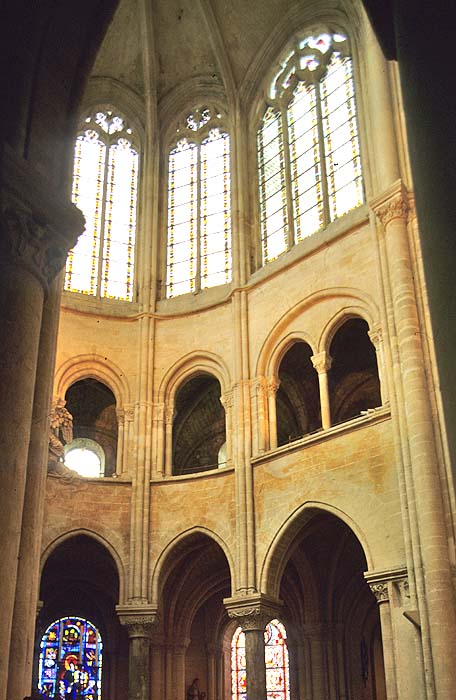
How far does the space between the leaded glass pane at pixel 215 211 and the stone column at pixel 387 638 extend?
8.21m

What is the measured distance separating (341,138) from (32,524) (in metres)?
12.4

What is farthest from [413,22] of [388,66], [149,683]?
[149,683]

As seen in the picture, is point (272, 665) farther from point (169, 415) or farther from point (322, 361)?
point (322, 361)

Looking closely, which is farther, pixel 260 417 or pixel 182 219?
pixel 182 219

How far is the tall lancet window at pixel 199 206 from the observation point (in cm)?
1958

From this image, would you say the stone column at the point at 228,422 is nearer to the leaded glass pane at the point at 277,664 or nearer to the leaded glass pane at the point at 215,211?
the leaded glass pane at the point at 215,211

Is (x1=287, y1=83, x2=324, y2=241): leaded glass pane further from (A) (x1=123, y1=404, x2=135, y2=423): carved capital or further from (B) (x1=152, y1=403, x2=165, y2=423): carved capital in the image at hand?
(A) (x1=123, y1=404, x2=135, y2=423): carved capital

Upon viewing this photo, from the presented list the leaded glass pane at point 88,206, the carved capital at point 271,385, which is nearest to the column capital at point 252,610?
the carved capital at point 271,385

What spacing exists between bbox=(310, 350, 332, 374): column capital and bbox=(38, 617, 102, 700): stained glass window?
8825mm

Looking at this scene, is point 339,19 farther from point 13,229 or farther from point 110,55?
point 13,229

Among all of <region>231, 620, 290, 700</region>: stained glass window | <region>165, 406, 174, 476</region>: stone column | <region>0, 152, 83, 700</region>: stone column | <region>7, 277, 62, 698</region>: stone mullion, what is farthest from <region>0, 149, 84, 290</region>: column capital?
<region>231, 620, 290, 700</region>: stained glass window

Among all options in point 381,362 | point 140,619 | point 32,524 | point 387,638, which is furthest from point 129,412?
point 32,524

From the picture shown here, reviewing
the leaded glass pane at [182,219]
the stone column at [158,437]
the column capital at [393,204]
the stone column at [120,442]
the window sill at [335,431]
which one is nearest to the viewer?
the window sill at [335,431]

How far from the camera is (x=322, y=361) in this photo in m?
15.9
